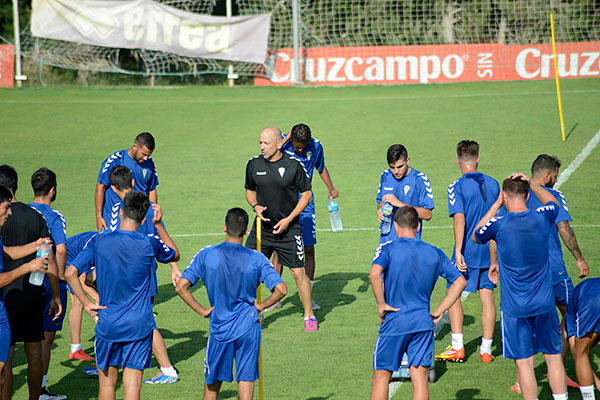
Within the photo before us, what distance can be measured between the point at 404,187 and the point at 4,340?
4748mm

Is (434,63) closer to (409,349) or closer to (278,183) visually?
(278,183)

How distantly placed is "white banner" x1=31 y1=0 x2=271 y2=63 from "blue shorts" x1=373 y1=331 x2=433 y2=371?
2568cm

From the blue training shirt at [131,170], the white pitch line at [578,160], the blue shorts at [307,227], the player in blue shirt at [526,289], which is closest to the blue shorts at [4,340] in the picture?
the blue training shirt at [131,170]

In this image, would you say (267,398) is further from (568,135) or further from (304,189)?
(568,135)

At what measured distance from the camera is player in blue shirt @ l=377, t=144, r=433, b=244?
9.09 m

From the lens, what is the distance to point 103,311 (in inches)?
262

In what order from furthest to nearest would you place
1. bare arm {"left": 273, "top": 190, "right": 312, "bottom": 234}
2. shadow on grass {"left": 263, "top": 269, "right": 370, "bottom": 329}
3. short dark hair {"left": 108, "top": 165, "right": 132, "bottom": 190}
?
shadow on grass {"left": 263, "top": 269, "right": 370, "bottom": 329}
bare arm {"left": 273, "top": 190, "right": 312, "bottom": 234}
short dark hair {"left": 108, "top": 165, "right": 132, "bottom": 190}

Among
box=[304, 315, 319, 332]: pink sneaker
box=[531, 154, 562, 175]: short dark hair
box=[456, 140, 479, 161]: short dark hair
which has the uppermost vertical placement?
box=[456, 140, 479, 161]: short dark hair

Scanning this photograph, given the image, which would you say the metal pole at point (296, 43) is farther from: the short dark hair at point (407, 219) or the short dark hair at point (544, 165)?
the short dark hair at point (407, 219)

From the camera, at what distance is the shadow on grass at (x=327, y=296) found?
10.8m

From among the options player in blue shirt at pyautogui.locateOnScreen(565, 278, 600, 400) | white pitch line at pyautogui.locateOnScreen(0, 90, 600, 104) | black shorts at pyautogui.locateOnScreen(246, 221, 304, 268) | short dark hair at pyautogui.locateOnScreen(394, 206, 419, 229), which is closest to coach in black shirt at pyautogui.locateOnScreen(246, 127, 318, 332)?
black shorts at pyautogui.locateOnScreen(246, 221, 304, 268)

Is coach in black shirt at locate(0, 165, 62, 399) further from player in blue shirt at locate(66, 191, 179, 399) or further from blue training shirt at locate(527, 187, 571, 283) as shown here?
blue training shirt at locate(527, 187, 571, 283)

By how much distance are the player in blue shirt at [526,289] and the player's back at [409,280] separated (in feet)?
2.30

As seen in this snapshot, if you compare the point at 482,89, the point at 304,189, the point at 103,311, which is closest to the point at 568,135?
the point at 482,89
